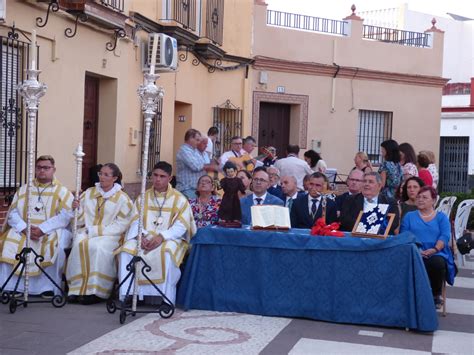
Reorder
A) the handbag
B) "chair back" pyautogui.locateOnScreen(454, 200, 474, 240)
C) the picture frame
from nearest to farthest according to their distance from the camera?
the picture frame → the handbag → "chair back" pyautogui.locateOnScreen(454, 200, 474, 240)

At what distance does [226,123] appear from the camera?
16.6 metres

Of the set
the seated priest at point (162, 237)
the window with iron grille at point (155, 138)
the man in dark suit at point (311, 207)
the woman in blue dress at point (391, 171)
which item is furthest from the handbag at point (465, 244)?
the window with iron grille at point (155, 138)

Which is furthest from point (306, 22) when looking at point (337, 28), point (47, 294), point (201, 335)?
point (201, 335)

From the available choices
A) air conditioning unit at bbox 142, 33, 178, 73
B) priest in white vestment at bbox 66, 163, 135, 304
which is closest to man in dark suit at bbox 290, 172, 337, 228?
priest in white vestment at bbox 66, 163, 135, 304

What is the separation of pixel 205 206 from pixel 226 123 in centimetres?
804

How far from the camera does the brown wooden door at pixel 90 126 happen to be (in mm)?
11922

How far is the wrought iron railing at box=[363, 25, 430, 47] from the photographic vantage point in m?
19.6

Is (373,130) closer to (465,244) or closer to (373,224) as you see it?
(465,244)

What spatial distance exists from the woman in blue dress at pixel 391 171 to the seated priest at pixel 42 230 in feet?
14.1

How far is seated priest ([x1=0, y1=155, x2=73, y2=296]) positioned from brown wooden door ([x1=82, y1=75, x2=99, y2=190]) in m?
3.36

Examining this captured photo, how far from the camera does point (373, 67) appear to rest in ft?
62.1

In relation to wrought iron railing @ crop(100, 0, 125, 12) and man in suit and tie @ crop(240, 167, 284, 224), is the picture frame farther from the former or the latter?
wrought iron railing @ crop(100, 0, 125, 12)

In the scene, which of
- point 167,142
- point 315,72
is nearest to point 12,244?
point 167,142

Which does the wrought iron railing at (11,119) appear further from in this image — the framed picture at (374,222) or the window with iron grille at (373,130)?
the window with iron grille at (373,130)
